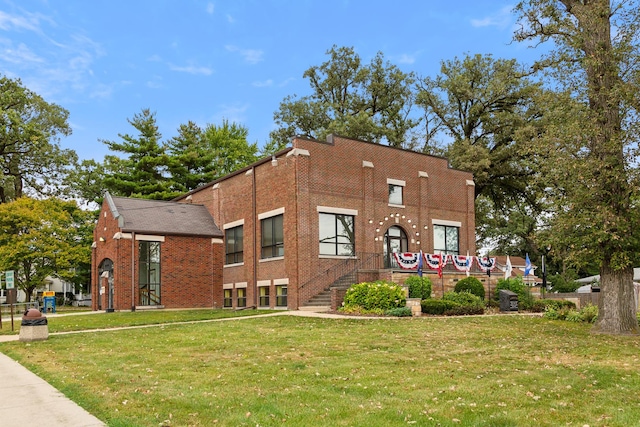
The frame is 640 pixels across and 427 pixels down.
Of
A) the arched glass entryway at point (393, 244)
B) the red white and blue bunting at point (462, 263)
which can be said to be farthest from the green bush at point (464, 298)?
the arched glass entryway at point (393, 244)

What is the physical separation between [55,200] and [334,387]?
136 ft

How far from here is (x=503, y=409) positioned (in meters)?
7.31

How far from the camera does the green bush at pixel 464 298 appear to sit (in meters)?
23.7

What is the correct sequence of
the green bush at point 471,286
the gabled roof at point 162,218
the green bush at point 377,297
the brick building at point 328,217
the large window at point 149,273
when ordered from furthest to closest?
1. the gabled roof at point 162,218
2. the large window at point 149,273
3. the brick building at point 328,217
4. the green bush at point 471,286
5. the green bush at point 377,297

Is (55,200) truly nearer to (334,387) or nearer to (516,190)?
(516,190)

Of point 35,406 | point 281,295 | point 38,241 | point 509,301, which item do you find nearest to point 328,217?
point 281,295

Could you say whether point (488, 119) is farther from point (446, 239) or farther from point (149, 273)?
point (149, 273)

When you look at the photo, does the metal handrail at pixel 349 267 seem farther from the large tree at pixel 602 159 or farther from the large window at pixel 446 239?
the large tree at pixel 602 159

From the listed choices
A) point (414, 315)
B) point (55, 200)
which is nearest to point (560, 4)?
point (414, 315)

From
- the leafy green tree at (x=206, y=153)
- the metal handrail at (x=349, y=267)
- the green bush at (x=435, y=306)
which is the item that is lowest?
the green bush at (x=435, y=306)

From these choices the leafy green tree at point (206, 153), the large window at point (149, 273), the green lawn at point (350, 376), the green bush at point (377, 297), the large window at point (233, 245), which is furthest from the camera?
the leafy green tree at point (206, 153)

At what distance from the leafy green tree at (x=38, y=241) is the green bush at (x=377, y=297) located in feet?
89.0

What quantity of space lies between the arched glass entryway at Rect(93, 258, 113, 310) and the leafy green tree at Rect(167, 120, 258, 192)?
57.0 ft

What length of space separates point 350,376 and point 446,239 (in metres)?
24.3
